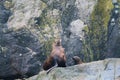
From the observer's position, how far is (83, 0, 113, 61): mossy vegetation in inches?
519

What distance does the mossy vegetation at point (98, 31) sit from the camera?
13.2 m

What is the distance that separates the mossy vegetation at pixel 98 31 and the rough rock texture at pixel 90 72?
253 cm

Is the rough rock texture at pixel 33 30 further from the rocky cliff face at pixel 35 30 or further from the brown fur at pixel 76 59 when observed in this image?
the brown fur at pixel 76 59

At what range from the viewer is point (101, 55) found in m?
13.1

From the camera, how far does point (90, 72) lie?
1046cm

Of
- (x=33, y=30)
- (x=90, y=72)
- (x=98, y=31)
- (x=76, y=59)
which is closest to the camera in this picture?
(x=90, y=72)

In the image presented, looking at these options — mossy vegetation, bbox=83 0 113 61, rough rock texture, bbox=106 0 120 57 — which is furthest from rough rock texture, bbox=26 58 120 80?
mossy vegetation, bbox=83 0 113 61

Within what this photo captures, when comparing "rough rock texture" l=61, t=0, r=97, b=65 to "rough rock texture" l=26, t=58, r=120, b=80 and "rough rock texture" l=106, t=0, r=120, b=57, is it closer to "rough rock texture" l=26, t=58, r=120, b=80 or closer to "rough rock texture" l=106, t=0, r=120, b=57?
"rough rock texture" l=106, t=0, r=120, b=57

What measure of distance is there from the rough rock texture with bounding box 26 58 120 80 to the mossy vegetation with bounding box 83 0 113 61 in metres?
2.53

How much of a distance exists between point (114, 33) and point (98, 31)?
560mm

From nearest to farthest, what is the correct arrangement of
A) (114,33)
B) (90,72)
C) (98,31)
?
(90,72) < (114,33) < (98,31)

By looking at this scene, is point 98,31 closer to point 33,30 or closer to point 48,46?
point 48,46

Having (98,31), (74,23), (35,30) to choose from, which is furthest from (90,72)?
(35,30)

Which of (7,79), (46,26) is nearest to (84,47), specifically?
(46,26)
